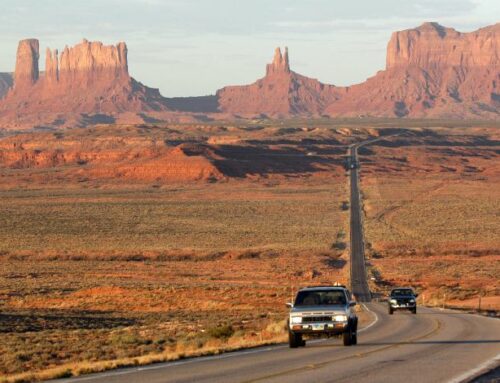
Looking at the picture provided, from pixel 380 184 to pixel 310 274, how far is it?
8387cm

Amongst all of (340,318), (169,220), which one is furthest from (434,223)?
(340,318)

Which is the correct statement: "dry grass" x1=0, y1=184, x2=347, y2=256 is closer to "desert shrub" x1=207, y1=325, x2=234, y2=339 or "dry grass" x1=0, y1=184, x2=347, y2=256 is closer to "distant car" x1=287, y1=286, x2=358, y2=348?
"desert shrub" x1=207, y1=325, x2=234, y2=339

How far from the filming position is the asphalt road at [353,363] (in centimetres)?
2092

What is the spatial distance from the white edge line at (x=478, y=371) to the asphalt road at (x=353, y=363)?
2cm

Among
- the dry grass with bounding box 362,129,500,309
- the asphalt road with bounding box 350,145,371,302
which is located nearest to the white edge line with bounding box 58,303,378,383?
the dry grass with bounding box 362,129,500,309

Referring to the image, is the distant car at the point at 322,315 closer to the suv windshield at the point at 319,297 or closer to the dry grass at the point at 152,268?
the suv windshield at the point at 319,297

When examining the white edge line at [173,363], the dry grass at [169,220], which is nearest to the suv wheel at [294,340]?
the white edge line at [173,363]

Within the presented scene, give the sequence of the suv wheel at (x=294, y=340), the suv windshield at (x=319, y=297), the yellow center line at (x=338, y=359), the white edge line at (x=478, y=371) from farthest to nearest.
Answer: the suv windshield at (x=319, y=297), the suv wheel at (x=294, y=340), the yellow center line at (x=338, y=359), the white edge line at (x=478, y=371)

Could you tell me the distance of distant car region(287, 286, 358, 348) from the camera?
1063 inches

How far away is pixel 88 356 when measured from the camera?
99.0ft

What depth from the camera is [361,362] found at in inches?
930

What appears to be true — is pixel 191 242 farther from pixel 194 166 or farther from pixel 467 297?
pixel 194 166

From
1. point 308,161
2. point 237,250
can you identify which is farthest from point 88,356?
point 308,161

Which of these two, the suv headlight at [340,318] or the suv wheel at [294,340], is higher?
the suv headlight at [340,318]
